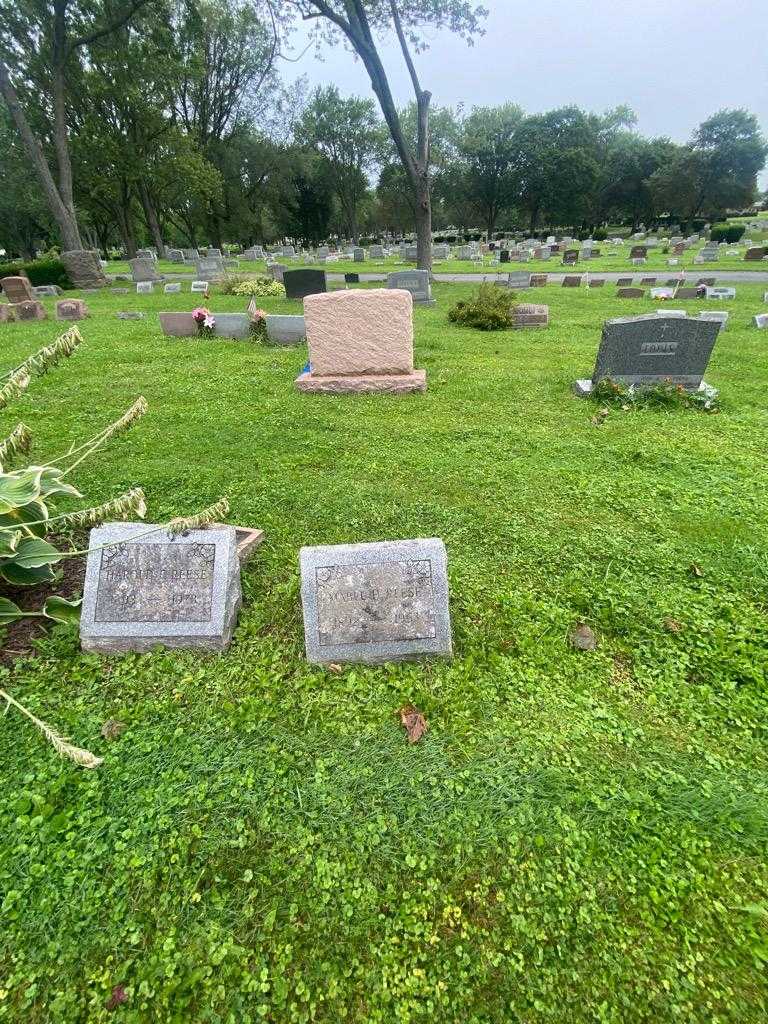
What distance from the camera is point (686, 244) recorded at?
32906 mm

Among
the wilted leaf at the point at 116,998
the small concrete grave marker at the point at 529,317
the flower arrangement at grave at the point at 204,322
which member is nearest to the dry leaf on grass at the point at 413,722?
the wilted leaf at the point at 116,998

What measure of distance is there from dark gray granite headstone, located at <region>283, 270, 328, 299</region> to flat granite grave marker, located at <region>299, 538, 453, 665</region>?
13.9m

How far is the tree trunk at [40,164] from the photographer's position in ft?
51.6

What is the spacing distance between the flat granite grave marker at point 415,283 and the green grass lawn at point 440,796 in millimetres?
11995

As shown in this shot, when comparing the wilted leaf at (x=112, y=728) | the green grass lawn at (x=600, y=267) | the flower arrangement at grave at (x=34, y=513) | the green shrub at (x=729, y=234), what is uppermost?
the flower arrangement at grave at (x=34, y=513)

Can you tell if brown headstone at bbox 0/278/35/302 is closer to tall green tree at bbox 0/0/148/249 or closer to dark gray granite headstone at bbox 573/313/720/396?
tall green tree at bbox 0/0/148/249

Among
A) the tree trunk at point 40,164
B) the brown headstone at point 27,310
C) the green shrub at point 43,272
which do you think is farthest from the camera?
the green shrub at point 43,272

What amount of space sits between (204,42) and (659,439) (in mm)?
41065

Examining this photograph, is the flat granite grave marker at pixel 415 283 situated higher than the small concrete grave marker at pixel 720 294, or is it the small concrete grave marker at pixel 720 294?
the flat granite grave marker at pixel 415 283

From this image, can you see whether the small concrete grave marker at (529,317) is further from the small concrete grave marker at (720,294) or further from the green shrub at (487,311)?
the small concrete grave marker at (720,294)

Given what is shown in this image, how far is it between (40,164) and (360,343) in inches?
691

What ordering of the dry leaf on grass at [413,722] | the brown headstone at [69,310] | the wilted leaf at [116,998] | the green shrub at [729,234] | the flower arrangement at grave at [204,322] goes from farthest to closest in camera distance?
the green shrub at [729,234]
the brown headstone at [69,310]
the flower arrangement at grave at [204,322]
the dry leaf on grass at [413,722]
the wilted leaf at [116,998]

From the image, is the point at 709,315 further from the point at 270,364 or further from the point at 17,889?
the point at 17,889

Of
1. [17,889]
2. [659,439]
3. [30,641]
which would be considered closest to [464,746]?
[17,889]
